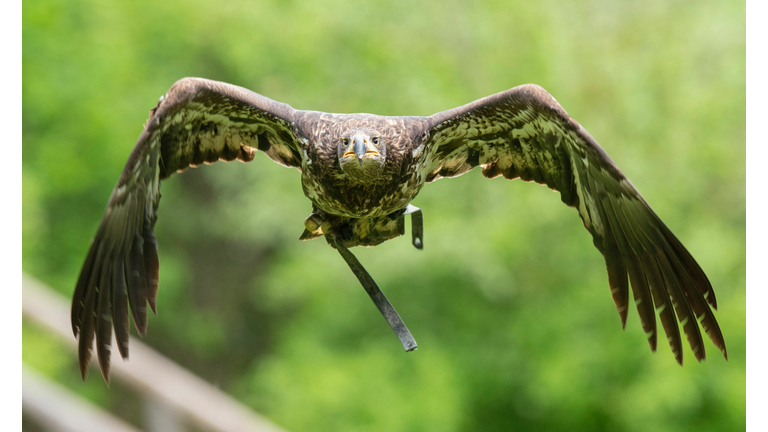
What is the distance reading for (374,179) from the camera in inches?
112

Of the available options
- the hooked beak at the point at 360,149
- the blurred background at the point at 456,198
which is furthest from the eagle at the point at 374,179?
the blurred background at the point at 456,198

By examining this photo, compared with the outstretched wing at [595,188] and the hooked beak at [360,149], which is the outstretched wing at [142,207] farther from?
the outstretched wing at [595,188]

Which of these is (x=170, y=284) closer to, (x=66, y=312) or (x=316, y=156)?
(x=66, y=312)

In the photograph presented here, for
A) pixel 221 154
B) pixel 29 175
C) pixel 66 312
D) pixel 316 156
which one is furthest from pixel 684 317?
pixel 29 175

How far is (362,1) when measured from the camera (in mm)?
11312

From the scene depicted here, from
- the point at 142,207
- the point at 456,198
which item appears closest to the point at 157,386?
the point at 142,207

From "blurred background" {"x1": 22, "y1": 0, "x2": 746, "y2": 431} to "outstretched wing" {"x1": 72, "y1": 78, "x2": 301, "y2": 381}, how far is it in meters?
6.65

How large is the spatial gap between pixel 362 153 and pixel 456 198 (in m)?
8.34

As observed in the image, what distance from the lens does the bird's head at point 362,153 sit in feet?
8.89

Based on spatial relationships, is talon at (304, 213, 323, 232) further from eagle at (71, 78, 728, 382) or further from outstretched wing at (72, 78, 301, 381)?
outstretched wing at (72, 78, 301, 381)

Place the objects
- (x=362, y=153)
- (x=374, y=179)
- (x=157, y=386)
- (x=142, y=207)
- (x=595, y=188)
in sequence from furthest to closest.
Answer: (x=157, y=386), (x=595, y=188), (x=142, y=207), (x=374, y=179), (x=362, y=153)

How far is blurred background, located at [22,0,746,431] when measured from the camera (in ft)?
32.9

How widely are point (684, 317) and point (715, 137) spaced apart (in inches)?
303

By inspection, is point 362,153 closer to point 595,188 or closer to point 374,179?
point 374,179
